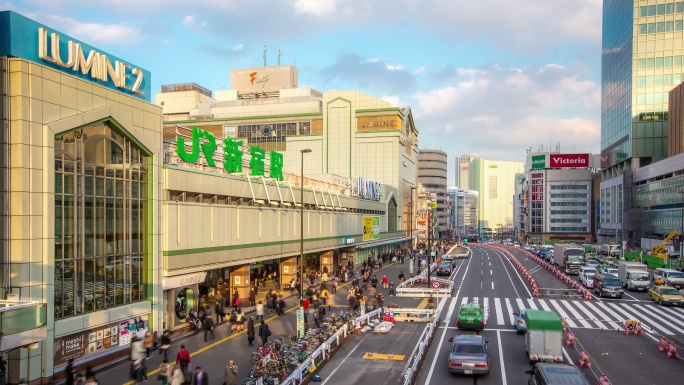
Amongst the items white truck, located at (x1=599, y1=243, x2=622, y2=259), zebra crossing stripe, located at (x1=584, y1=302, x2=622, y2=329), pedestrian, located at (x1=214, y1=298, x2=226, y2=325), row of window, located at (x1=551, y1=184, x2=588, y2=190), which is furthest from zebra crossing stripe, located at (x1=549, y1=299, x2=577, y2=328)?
row of window, located at (x1=551, y1=184, x2=588, y2=190)

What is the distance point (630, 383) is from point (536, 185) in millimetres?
178146

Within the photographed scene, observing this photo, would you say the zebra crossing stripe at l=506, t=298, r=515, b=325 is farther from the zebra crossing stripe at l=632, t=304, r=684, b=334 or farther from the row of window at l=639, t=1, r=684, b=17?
the row of window at l=639, t=1, r=684, b=17

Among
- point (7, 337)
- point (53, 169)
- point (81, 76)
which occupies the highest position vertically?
point (81, 76)

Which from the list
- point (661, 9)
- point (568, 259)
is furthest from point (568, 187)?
point (568, 259)

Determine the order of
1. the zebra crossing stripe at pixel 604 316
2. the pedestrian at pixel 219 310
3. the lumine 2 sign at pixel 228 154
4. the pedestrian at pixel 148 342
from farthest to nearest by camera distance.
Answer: the zebra crossing stripe at pixel 604 316 → the pedestrian at pixel 219 310 → the lumine 2 sign at pixel 228 154 → the pedestrian at pixel 148 342

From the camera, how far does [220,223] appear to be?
3328cm

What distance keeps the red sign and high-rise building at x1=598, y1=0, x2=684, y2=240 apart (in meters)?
46.7

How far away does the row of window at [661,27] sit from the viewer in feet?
368

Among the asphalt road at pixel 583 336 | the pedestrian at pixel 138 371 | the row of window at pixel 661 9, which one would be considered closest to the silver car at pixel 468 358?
the asphalt road at pixel 583 336

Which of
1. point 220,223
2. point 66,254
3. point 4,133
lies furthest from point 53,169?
point 220,223

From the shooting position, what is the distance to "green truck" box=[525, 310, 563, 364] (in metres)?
22.5

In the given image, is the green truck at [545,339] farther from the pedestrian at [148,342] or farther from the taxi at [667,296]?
the taxi at [667,296]

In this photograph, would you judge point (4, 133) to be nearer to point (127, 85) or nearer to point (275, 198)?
point (127, 85)

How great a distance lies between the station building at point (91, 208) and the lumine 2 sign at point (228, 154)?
18 centimetres
